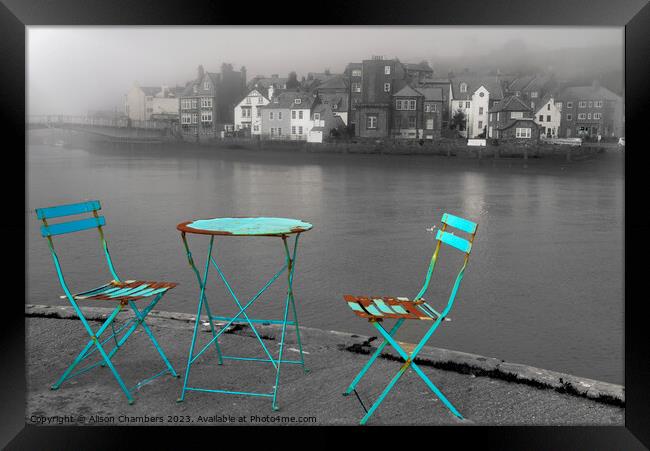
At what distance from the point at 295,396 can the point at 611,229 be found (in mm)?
14743

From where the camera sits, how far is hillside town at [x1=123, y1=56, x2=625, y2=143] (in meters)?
38.2

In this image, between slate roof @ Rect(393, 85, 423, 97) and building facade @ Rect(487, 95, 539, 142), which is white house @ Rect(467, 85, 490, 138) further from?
slate roof @ Rect(393, 85, 423, 97)

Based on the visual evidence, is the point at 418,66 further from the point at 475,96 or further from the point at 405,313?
the point at 405,313

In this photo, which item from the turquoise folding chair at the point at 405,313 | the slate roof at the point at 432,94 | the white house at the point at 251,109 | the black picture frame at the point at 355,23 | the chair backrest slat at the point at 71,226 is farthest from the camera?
the slate roof at the point at 432,94

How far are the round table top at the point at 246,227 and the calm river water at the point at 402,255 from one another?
8.85ft

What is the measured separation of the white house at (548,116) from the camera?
130ft

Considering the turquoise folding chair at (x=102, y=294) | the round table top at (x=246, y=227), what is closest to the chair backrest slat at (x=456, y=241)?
the round table top at (x=246, y=227)

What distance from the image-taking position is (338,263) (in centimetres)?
1116

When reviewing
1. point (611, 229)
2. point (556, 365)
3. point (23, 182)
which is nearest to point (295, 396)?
point (23, 182)

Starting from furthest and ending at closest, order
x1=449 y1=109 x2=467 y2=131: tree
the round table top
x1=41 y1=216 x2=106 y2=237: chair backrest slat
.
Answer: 1. x1=449 y1=109 x2=467 y2=131: tree
2. x1=41 y1=216 x2=106 y2=237: chair backrest slat
3. the round table top

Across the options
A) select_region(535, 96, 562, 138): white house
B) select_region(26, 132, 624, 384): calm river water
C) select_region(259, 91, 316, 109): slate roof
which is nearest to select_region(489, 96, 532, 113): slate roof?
select_region(535, 96, 562, 138): white house

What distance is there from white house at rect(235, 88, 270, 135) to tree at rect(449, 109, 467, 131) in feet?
39.0

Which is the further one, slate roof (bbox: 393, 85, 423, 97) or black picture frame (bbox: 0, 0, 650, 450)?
slate roof (bbox: 393, 85, 423, 97)

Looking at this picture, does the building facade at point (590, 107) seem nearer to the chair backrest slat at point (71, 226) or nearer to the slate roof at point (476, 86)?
the slate roof at point (476, 86)
